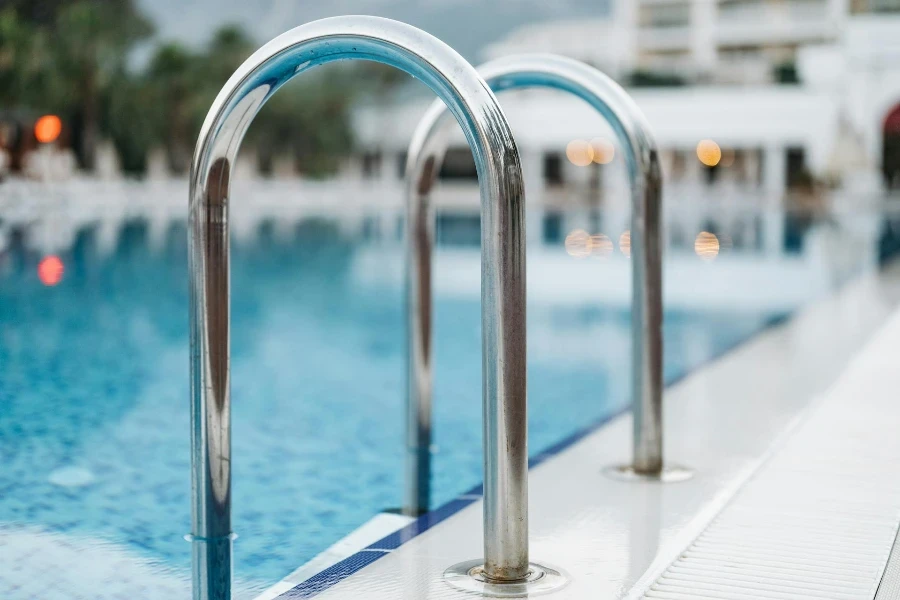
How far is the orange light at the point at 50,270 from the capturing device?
32.0 ft

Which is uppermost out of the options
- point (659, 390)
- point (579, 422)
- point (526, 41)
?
point (526, 41)

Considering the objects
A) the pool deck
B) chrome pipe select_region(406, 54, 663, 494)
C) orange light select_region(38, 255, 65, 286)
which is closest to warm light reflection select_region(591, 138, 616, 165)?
orange light select_region(38, 255, 65, 286)

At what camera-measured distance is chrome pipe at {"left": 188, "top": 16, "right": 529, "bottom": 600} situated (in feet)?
6.77

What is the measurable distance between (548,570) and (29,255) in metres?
10.6

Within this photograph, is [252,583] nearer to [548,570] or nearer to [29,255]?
[548,570]

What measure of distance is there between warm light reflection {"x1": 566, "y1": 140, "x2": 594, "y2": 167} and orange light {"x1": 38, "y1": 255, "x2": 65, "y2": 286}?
32927 mm

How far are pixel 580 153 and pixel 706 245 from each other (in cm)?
2902

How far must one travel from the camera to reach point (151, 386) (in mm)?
5344

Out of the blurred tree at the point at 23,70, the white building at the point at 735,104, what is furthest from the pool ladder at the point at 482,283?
the blurred tree at the point at 23,70

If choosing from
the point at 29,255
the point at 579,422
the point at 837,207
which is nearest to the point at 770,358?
the point at 579,422

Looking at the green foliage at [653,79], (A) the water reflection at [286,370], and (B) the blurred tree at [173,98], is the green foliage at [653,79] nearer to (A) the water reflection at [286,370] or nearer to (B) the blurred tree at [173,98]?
(B) the blurred tree at [173,98]

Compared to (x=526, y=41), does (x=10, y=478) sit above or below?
below

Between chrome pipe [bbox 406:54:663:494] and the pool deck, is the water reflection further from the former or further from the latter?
chrome pipe [bbox 406:54:663:494]

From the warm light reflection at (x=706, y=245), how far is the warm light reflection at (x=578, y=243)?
4.45ft
